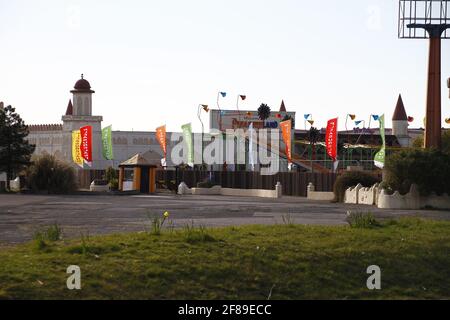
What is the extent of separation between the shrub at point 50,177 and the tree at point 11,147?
14.7ft

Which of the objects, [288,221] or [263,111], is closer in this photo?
[288,221]

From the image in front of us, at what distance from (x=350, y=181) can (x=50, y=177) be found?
22054mm

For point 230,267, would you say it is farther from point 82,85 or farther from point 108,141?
point 82,85

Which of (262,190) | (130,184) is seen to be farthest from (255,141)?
(262,190)

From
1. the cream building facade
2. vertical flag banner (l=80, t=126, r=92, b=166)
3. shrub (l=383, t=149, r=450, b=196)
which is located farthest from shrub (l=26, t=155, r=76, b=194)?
the cream building facade

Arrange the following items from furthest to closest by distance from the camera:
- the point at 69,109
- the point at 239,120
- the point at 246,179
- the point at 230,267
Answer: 1. the point at 239,120
2. the point at 69,109
3. the point at 246,179
4. the point at 230,267

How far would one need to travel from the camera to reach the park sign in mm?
109688

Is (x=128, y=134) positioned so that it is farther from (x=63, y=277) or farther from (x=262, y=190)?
(x=63, y=277)

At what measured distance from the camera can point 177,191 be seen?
203ft

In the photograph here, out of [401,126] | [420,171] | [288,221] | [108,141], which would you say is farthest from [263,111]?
[288,221]

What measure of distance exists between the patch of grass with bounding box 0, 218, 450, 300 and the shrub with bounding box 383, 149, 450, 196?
67.8ft

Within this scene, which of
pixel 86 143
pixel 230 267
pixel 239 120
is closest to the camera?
pixel 230 267

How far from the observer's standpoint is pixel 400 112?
11612 cm

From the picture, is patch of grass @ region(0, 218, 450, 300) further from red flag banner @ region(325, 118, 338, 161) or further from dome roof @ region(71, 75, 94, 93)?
dome roof @ region(71, 75, 94, 93)
